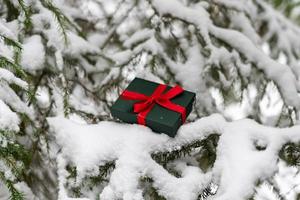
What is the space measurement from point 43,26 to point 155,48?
0.66 m

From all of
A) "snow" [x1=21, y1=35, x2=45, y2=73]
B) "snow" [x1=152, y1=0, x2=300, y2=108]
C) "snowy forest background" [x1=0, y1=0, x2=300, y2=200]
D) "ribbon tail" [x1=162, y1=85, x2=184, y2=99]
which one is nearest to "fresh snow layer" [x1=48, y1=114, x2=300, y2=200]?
"snowy forest background" [x1=0, y1=0, x2=300, y2=200]

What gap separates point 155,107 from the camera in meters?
2.03

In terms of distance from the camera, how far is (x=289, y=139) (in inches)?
75.0

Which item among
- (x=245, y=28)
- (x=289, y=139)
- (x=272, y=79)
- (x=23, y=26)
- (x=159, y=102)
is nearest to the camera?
(x=289, y=139)

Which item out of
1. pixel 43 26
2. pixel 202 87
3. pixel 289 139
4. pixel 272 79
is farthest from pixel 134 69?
pixel 289 139

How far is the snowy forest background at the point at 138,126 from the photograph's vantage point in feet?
5.86

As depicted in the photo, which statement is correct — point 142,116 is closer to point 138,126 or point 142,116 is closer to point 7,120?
point 138,126

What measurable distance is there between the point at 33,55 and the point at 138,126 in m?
0.71

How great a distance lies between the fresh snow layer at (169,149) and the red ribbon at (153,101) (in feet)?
0.22

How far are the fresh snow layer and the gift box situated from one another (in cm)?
5

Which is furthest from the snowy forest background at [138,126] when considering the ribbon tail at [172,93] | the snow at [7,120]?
the ribbon tail at [172,93]

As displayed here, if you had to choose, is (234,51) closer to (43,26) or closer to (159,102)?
(159,102)

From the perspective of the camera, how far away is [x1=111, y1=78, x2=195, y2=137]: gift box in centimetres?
194

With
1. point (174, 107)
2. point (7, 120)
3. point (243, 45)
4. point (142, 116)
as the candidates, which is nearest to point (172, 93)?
point (174, 107)
